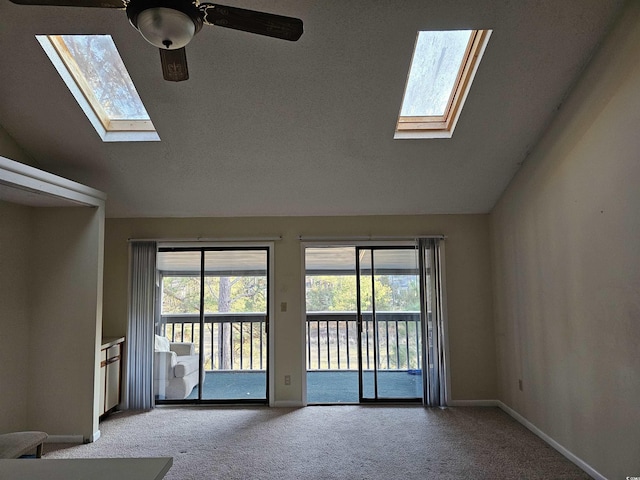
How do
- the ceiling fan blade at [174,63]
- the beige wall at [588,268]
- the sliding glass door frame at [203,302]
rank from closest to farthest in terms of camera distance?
the ceiling fan blade at [174,63] < the beige wall at [588,268] < the sliding glass door frame at [203,302]

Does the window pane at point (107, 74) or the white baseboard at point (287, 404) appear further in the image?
the white baseboard at point (287, 404)

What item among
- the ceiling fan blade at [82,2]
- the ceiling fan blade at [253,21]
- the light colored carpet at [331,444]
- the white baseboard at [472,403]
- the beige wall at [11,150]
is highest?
the beige wall at [11,150]

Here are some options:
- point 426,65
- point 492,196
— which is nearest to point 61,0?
point 426,65

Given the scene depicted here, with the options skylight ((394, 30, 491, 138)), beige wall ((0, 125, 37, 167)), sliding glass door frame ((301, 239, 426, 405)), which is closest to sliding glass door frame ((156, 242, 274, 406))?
sliding glass door frame ((301, 239, 426, 405))

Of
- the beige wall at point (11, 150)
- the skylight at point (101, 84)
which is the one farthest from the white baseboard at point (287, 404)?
the beige wall at point (11, 150)

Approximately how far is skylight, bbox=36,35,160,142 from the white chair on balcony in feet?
7.91

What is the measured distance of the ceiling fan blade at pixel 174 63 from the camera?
80.7 inches

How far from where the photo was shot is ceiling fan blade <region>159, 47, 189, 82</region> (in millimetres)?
2049

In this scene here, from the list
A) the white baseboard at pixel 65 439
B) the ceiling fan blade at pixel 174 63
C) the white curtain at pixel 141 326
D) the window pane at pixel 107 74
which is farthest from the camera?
the white curtain at pixel 141 326

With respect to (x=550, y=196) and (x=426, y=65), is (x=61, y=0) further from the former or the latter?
(x=550, y=196)

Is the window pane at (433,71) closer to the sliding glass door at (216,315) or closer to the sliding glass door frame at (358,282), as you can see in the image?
the sliding glass door frame at (358,282)

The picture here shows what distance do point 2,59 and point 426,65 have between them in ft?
9.96

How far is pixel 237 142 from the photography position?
12.0 feet

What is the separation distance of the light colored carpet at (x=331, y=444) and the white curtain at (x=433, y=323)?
24 centimetres
